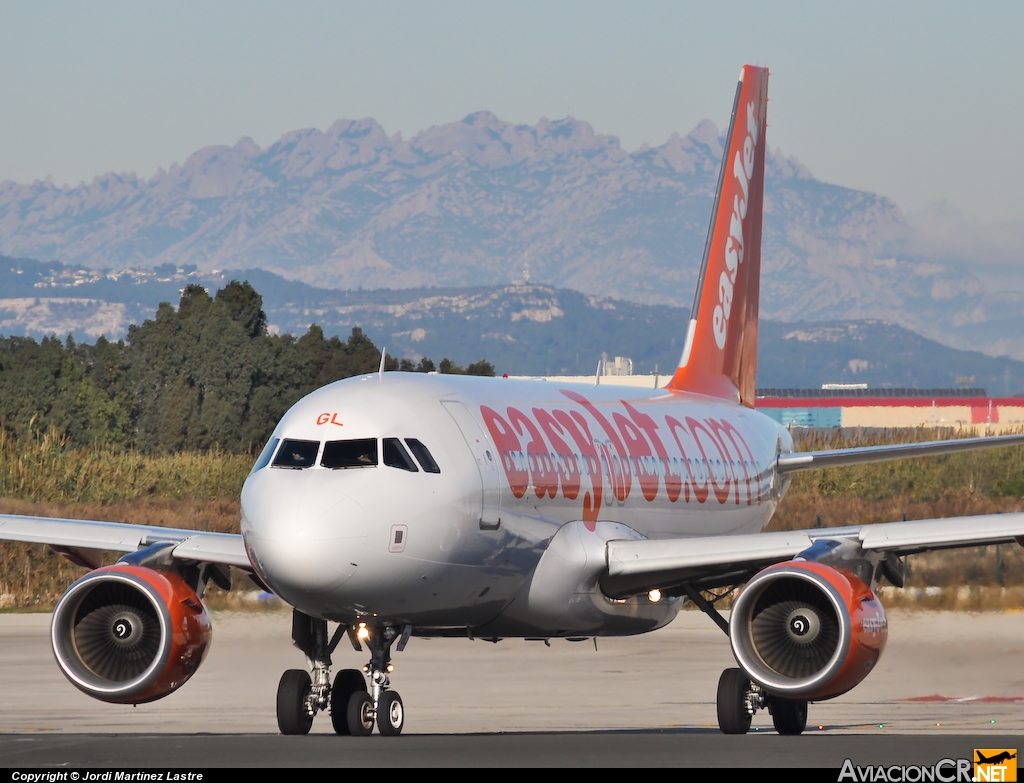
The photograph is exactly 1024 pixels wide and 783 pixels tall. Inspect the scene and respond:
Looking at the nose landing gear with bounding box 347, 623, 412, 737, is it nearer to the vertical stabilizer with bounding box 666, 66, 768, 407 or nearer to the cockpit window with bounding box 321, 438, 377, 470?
the cockpit window with bounding box 321, 438, 377, 470

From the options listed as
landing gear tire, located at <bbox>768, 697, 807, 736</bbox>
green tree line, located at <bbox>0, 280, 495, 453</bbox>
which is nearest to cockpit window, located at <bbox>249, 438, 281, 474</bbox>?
landing gear tire, located at <bbox>768, 697, 807, 736</bbox>

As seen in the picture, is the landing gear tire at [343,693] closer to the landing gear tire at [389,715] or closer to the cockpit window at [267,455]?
the landing gear tire at [389,715]

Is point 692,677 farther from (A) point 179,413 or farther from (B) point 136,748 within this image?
(A) point 179,413

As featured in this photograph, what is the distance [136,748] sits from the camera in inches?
605

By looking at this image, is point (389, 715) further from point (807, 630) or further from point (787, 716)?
point (787, 716)

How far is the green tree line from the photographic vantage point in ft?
328

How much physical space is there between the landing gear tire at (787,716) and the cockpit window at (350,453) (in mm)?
5652

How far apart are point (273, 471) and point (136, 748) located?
3.09 m

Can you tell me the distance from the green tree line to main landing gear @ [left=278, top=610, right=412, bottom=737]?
245 ft

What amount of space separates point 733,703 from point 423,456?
486 centimetres

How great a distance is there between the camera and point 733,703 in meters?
20.0

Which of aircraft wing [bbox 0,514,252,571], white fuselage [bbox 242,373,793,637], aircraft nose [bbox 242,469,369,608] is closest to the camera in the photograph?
aircraft nose [bbox 242,469,369,608]

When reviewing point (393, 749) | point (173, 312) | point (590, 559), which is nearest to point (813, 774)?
point (393, 749)

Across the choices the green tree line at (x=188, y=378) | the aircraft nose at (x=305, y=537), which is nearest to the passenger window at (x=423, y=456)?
the aircraft nose at (x=305, y=537)
